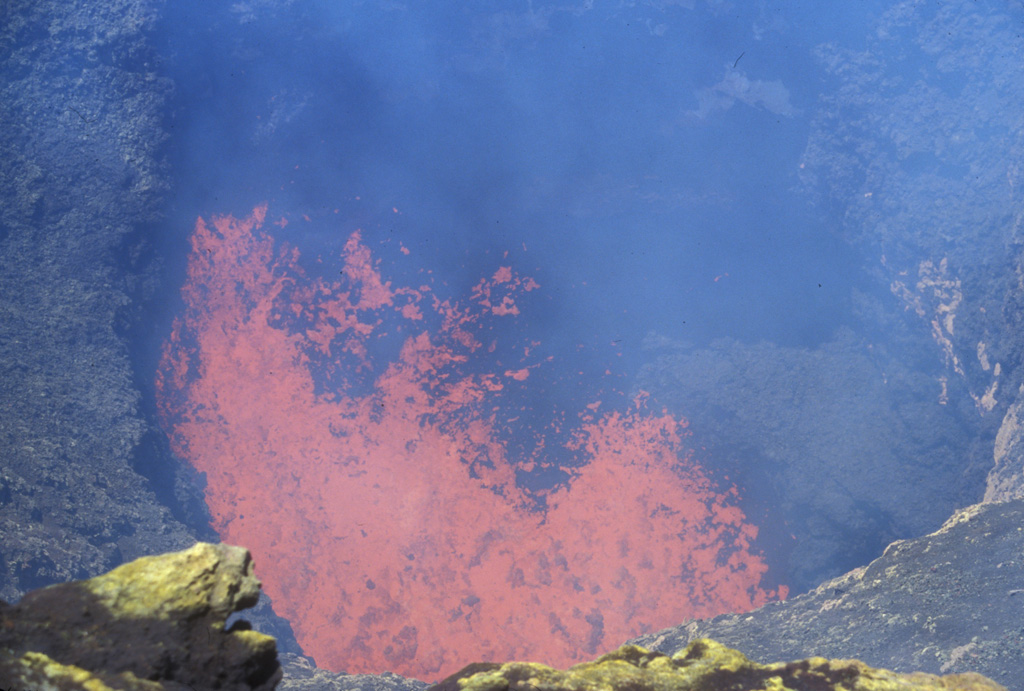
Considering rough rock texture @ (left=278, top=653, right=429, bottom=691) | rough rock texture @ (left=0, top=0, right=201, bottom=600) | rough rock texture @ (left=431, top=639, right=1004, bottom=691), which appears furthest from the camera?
rough rock texture @ (left=0, top=0, right=201, bottom=600)

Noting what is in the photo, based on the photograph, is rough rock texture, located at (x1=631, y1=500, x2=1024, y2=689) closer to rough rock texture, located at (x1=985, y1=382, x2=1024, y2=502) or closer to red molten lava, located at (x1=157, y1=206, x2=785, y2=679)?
rough rock texture, located at (x1=985, y1=382, x2=1024, y2=502)

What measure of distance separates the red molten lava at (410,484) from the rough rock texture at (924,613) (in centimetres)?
94

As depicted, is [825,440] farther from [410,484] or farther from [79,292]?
[79,292]

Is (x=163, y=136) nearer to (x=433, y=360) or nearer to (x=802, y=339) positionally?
(x=433, y=360)

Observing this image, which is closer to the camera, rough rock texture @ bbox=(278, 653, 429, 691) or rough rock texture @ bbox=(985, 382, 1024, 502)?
rough rock texture @ bbox=(278, 653, 429, 691)

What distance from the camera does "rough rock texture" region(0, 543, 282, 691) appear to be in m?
1.86

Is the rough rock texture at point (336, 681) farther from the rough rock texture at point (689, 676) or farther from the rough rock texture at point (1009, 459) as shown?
the rough rock texture at point (1009, 459)

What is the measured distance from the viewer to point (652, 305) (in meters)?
7.13

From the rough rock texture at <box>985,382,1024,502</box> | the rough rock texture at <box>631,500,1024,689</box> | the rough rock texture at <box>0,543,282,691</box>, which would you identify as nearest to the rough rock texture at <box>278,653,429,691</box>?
the rough rock texture at <box>631,500,1024,689</box>

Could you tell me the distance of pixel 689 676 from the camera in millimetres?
2779

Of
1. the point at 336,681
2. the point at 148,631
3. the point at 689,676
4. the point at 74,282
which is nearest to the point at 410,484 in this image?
the point at 336,681

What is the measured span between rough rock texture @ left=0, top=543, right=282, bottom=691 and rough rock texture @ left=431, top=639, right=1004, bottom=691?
3.37 feet

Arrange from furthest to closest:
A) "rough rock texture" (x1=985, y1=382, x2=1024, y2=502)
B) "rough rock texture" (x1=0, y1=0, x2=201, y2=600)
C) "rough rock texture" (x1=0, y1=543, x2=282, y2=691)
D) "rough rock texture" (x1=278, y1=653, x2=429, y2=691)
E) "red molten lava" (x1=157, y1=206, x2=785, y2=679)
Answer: "red molten lava" (x1=157, y1=206, x2=785, y2=679), "rough rock texture" (x1=0, y1=0, x2=201, y2=600), "rough rock texture" (x1=985, y1=382, x2=1024, y2=502), "rough rock texture" (x1=278, y1=653, x2=429, y2=691), "rough rock texture" (x1=0, y1=543, x2=282, y2=691)

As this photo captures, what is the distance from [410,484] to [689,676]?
179 inches
